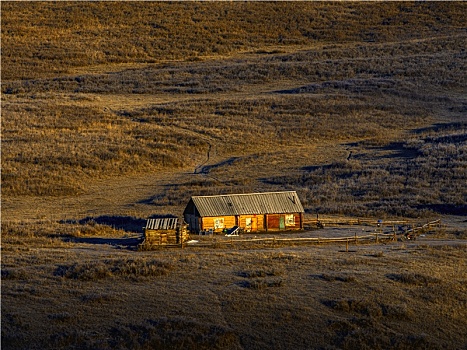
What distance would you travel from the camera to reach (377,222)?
42125mm

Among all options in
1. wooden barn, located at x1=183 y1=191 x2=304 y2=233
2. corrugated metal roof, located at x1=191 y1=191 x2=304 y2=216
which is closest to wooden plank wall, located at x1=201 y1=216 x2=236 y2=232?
wooden barn, located at x1=183 y1=191 x2=304 y2=233

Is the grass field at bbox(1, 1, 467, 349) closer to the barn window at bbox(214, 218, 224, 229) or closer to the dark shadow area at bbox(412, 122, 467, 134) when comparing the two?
the dark shadow area at bbox(412, 122, 467, 134)

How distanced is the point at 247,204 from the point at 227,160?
20128mm

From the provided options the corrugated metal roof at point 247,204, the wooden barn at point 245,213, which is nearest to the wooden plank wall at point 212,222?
the wooden barn at point 245,213

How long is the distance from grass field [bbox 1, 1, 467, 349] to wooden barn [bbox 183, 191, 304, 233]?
10.3 ft

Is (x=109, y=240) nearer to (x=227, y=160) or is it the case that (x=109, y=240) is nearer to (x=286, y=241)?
(x=286, y=241)

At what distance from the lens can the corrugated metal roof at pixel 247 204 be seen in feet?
131

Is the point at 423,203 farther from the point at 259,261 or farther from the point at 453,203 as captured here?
the point at 259,261

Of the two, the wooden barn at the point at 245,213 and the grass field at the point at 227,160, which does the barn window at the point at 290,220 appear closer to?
the wooden barn at the point at 245,213

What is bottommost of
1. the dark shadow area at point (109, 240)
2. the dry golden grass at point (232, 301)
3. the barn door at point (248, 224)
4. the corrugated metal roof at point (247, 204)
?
the dry golden grass at point (232, 301)

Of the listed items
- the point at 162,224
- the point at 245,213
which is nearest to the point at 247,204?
the point at 245,213

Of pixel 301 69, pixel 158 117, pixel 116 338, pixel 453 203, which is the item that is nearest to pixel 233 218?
pixel 453 203

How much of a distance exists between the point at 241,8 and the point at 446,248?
294 feet

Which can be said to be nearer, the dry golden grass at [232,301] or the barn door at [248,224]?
the dry golden grass at [232,301]
